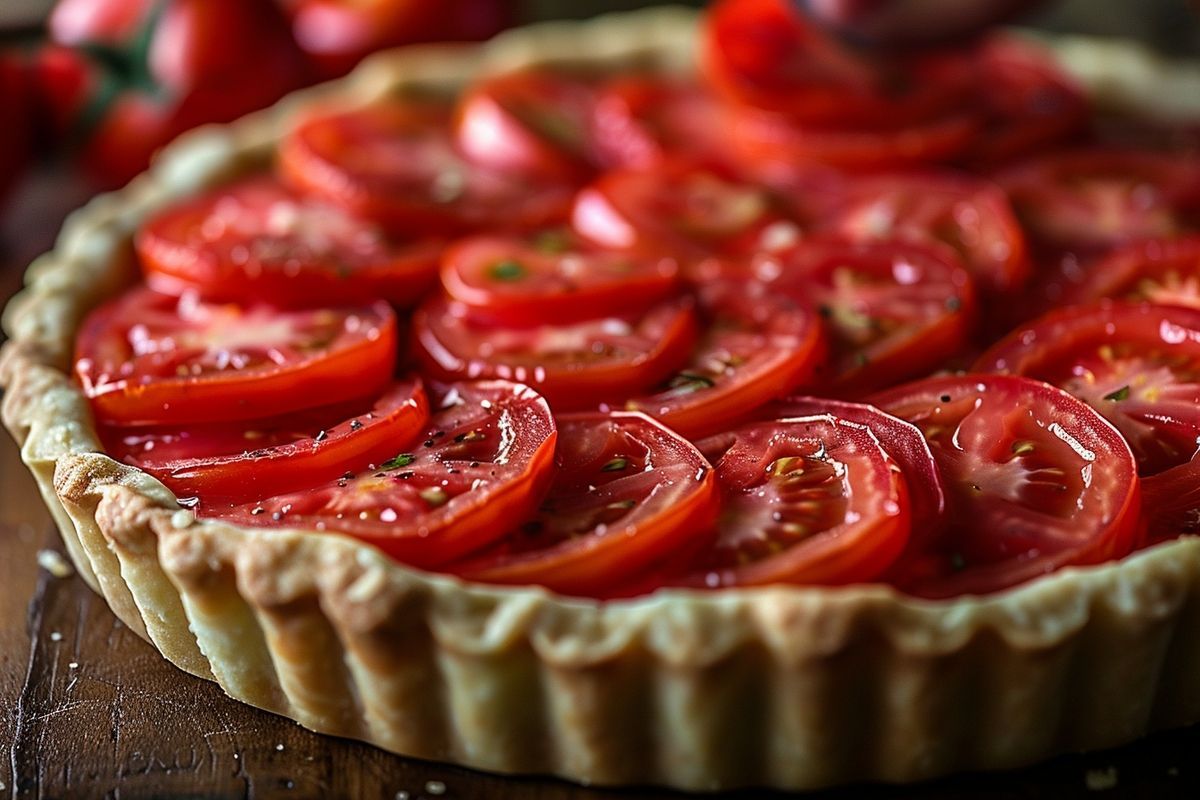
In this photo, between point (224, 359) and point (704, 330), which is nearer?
point (224, 359)

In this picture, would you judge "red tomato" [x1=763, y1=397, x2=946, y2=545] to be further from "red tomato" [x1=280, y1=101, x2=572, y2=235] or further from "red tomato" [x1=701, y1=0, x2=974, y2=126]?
"red tomato" [x1=701, y1=0, x2=974, y2=126]

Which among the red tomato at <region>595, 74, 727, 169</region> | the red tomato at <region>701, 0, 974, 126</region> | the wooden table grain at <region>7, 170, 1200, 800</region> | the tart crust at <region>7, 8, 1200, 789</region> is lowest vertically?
the wooden table grain at <region>7, 170, 1200, 800</region>

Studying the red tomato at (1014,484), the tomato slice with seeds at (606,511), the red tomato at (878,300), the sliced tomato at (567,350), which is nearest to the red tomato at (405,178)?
the sliced tomato at (567,350)

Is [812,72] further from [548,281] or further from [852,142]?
[548,281]

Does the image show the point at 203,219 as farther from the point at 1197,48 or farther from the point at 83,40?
the point at 1197,48

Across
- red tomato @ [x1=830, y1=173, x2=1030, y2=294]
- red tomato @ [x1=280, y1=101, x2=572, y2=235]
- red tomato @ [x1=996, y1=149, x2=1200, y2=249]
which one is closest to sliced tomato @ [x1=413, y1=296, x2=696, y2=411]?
red tomato @ [x1=280, y1=101, x2=572, y2=235]

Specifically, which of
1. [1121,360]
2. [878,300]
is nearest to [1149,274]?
[1121,360]
